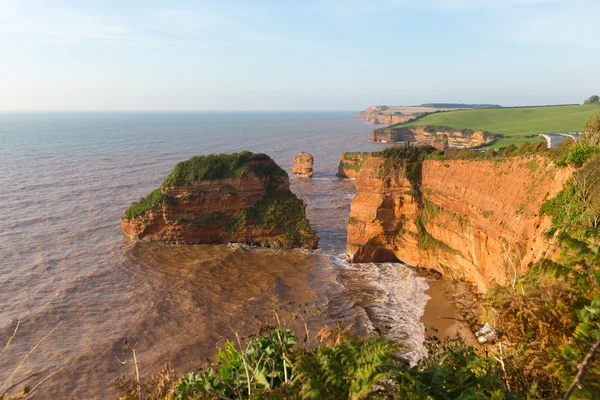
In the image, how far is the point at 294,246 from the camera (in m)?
35.9

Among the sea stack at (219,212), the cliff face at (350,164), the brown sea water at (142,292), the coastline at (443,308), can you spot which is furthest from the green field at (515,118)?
the coastline at (443,308)

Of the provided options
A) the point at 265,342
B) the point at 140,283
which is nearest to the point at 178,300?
the point at 140,283

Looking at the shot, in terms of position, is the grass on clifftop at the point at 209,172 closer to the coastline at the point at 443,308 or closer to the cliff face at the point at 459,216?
the cliff face at the point at 459,216

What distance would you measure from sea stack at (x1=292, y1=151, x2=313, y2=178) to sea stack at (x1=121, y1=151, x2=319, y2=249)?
1369 inches

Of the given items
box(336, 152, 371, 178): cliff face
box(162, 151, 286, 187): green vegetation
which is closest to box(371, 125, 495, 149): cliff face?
box(336, 152, 371, 178): cliff face

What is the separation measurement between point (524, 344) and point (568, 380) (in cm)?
95

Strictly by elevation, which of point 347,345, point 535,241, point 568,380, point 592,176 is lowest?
point 535,241

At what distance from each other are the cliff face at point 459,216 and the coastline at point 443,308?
0.81 meters

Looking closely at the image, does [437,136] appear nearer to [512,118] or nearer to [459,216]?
[512,118]

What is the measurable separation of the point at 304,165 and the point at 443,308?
5096 centimetres

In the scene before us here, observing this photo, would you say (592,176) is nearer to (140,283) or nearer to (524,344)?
(524,344)

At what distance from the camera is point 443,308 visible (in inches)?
939

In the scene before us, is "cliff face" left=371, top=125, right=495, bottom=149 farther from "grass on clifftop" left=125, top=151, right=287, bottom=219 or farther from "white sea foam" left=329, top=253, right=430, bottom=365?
"white sea foam" left=329, top=253, right=430, bottom=365

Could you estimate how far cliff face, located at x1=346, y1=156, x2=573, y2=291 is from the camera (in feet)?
61.9
